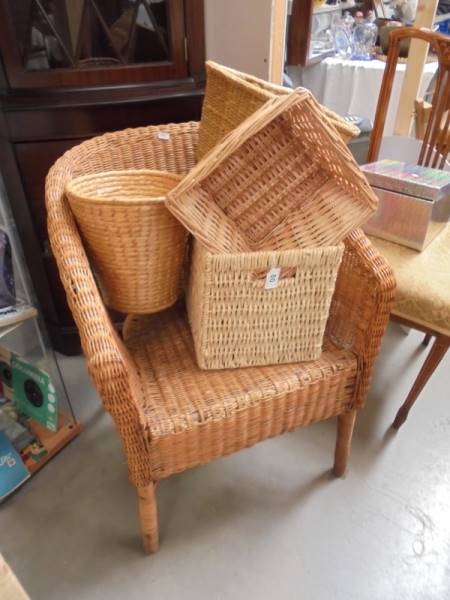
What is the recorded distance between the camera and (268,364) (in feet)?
3.22

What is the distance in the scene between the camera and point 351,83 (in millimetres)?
2299

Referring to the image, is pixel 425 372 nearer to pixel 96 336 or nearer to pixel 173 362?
pixel 173 362

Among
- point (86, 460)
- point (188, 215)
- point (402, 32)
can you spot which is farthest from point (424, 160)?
point (86, 460)

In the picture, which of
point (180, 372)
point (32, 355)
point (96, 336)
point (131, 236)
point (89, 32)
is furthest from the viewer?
point (32, 355)

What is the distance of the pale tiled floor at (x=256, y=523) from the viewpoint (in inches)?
39.8

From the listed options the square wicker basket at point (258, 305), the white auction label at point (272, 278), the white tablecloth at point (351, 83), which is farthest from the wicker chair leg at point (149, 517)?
the white tablecloth at point (351, 83)

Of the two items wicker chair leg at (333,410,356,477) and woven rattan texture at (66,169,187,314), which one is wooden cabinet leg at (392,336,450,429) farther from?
woven rattan texture at (66,169,187,314)

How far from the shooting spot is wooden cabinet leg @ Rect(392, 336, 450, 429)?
113 cm

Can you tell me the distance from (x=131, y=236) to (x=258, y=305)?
29 cm

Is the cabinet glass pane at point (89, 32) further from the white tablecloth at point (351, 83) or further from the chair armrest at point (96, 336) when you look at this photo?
the white tablecloth at point (351, 83)

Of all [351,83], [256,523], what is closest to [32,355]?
[256,523]

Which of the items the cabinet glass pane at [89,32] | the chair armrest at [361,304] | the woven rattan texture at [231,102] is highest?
the cabinet glass pane at [89,32]

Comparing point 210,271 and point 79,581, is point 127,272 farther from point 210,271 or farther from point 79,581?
point 79,581

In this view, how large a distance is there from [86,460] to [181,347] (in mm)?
505
